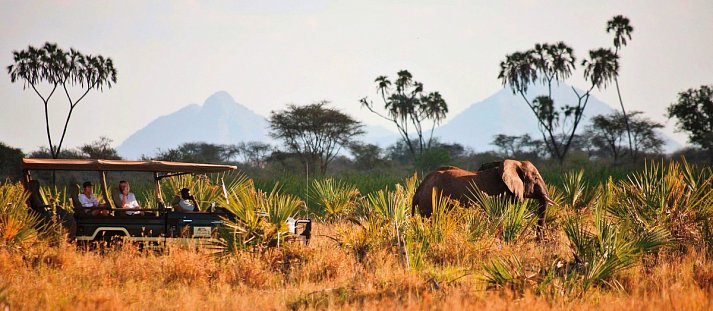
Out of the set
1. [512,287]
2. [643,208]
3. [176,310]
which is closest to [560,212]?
[643,208]

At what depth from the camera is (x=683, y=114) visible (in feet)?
204

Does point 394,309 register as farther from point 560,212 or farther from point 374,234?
point 560,212

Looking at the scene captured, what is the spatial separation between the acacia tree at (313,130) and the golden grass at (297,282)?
142 ft

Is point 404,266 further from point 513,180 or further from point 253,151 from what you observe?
point 253,151

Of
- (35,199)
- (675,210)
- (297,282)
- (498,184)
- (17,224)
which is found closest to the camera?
(297,282)

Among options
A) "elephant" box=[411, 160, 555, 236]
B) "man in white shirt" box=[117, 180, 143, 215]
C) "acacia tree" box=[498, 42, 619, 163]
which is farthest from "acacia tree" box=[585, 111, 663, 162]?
"man in white shirt" box=[117, 180, 143, 215]

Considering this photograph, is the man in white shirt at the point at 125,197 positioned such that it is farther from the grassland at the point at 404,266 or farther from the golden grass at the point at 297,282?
the golden grass at the point at 297,282

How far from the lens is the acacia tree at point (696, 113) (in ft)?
199

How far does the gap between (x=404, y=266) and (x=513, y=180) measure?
786 centimetres

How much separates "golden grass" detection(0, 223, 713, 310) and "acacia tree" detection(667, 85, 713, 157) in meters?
51.5

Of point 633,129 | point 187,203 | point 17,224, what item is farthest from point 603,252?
point 633,129

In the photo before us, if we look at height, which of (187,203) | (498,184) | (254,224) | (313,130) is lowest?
(254,224)

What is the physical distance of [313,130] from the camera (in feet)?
189

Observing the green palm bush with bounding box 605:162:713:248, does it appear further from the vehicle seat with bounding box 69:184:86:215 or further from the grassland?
the vehicle seat with bounding box 69:184:86:215
